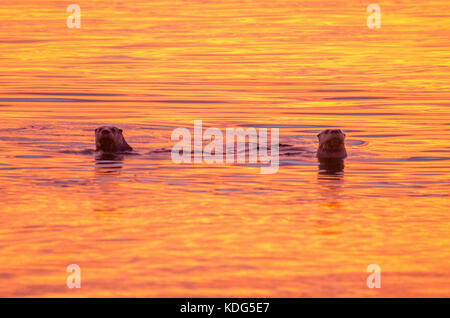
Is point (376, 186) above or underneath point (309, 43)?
underneath

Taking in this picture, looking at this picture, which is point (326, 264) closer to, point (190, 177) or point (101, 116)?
point (190, 177)

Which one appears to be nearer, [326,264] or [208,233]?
[326,264]

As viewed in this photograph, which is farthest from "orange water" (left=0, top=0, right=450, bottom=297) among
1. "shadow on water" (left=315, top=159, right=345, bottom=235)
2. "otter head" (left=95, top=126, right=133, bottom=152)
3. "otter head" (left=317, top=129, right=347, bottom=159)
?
"otter head" (left=95, top=126, right=133, bottom=152)

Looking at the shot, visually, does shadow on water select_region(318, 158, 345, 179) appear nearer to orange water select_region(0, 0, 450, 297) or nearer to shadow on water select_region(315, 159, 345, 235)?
shadow on water select_region(315, 159, 345, 235)

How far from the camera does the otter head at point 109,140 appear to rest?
2191 centimetres

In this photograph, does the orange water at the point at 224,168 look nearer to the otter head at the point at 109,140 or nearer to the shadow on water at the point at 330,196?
the shadow on water at the point at 330,196

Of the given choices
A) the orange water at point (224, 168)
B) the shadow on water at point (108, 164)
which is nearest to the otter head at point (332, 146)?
the orange water at point (224, 168)

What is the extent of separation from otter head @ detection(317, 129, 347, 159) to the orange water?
0.25m

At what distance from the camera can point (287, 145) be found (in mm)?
23328

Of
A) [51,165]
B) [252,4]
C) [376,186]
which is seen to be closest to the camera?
[376,186]

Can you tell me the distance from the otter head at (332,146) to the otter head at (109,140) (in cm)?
405

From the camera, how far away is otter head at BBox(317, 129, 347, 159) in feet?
70.3
